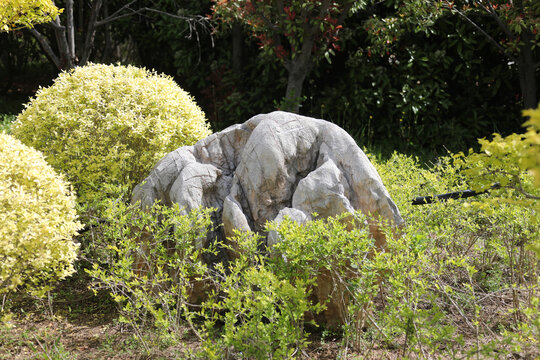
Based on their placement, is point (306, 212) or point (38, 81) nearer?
point (306, 212)

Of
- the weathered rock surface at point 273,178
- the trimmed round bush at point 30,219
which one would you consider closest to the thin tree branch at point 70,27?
the trimmed round bush at point 30,219

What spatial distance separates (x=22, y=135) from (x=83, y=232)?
111cm

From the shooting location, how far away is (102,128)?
4.75 meters

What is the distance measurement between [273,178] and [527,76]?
616 cm

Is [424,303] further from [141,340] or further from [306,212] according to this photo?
[141,340]

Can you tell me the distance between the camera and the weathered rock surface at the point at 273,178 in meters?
3.74

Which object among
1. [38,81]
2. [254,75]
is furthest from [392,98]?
[38,81]

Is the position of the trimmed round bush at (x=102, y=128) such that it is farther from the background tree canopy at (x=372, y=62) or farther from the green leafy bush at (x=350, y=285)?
the background tree canopy at (x=372, y=62)

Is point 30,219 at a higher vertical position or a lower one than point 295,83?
lower

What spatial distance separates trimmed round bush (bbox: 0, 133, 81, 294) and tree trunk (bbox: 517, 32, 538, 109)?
7272mm

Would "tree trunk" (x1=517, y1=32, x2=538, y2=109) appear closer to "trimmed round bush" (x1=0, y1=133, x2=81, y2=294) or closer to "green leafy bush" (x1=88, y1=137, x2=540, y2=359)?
"green leafy bush" (x1=88, y1=137, x2=540, y2=359)

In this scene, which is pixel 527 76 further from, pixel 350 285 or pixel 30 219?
pixel 30 219

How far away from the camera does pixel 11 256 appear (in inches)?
135

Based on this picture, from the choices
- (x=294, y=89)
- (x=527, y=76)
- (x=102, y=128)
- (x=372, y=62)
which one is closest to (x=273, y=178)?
(x=102, y=128)
